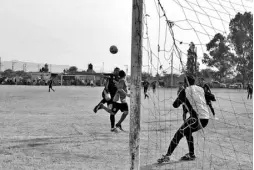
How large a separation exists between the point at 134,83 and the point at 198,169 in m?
2.07

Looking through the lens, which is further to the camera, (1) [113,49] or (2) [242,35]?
(1) [113,49]

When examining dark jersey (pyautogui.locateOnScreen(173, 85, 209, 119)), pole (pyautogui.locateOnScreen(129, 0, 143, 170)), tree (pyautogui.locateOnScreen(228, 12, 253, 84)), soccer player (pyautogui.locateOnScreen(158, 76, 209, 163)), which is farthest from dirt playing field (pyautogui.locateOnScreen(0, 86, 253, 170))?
tree (pyautogui.locateOnScreen(228, 12, 253, 84))

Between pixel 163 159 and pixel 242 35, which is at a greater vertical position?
pixel 242 35

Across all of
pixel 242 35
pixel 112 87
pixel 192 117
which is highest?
pixel 242 35

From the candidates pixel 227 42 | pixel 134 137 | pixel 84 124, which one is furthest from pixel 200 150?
pixel 84 124

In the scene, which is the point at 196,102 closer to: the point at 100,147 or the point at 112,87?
the point at 100,147

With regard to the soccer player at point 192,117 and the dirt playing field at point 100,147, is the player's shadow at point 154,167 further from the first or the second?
the soccer player at point 192,117

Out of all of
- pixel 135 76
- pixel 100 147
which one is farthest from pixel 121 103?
pixel 135 76

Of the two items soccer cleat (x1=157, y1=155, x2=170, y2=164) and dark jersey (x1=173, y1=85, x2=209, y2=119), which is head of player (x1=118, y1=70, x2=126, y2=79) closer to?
dark jersey (x1=173, y1=85, x2=209, y2=119)

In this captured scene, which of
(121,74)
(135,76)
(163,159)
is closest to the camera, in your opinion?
(135,76)

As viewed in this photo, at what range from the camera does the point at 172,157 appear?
611cm

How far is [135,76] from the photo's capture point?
436 centimetres

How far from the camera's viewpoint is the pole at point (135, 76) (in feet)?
14.1

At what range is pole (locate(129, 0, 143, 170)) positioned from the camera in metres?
4.29
